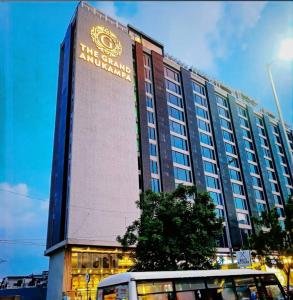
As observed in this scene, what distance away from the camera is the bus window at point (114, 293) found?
41.5 ft

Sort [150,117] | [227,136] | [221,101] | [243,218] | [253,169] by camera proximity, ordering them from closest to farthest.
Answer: [150,117]
[243,218]
[227,136]
[253,169]
[221,101]

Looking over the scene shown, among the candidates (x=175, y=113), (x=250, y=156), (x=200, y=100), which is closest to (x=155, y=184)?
(x=175, y=113)

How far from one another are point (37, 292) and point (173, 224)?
88.9ft

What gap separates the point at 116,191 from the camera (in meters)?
38.7

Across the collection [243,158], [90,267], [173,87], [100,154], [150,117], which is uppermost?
[173,87]

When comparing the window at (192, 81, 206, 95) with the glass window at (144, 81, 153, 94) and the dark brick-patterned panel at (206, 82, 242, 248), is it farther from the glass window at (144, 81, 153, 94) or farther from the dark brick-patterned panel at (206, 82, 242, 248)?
the glass window at (144, 81, 153, 94)

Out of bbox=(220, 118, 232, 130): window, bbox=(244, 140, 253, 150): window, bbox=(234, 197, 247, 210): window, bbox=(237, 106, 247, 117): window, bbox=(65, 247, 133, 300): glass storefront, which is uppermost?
bbox=(237, 106, 247, 117): window

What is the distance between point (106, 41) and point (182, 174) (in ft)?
80.4

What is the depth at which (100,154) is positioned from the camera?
129ft

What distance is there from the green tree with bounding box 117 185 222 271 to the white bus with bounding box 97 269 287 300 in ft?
24.3

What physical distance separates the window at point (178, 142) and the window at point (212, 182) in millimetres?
6782

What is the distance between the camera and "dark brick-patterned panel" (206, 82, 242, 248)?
51.2 meters

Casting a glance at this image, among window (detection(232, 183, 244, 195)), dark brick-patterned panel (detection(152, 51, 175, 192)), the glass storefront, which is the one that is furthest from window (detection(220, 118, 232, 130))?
the glass storefront

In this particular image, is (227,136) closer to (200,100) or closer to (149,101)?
(200,100)
